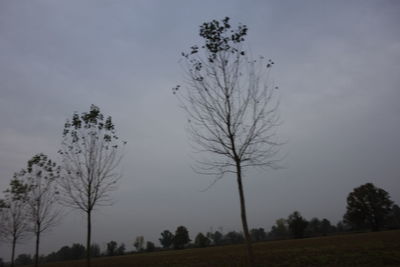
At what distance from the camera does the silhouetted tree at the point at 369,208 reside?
201 feet

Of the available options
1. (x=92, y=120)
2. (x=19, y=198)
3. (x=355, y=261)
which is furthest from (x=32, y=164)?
(x=355, y=261)

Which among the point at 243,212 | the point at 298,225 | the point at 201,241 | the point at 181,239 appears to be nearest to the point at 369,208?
the point at 298,225

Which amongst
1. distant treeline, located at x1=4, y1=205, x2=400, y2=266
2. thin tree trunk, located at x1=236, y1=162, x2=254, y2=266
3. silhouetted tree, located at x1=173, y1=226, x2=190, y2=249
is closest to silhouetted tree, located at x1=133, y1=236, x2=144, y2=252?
distant treeline, located at x1=4, y1=205, x2=400, y2=266

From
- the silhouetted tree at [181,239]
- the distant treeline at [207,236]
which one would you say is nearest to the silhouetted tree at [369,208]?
the distant treeline at [207,236]

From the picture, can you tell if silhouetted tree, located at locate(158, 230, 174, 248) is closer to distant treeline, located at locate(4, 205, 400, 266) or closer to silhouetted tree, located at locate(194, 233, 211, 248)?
distant treeline, located at locate(4, 205, 400, 266)

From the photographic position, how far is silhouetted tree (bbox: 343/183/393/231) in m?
61.3

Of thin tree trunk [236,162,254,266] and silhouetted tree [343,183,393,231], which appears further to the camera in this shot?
silhouetted tree [343,183,393,231]

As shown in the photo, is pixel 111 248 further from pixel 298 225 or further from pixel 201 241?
pixel 298 225

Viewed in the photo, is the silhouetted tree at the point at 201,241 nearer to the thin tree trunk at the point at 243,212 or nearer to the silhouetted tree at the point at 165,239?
the silhouetted tree at the point at 165,239

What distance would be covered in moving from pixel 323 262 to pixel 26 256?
4491 inches

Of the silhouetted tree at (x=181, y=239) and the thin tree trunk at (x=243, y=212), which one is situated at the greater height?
the thin tree trunk at (x=243, y=212)

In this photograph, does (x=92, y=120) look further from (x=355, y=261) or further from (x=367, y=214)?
(x=367, y=214)

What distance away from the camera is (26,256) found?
101m

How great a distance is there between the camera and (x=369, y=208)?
62.1m
